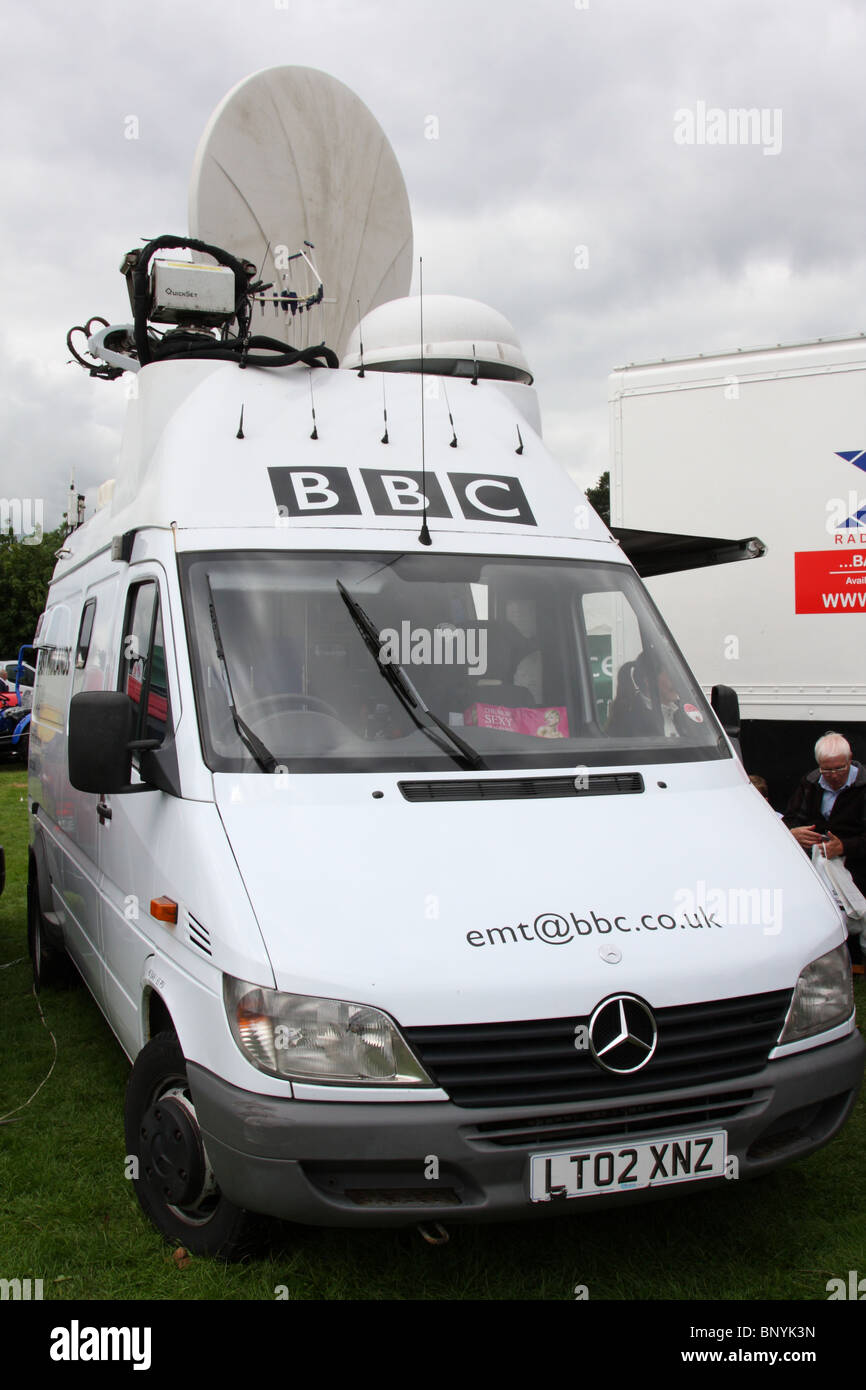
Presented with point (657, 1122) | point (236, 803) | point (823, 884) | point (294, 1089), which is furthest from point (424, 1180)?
point (823, 884)

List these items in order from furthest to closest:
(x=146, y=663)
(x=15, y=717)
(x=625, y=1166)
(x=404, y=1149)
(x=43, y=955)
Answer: (x=15, y=717)
(x=43, y=955)
(x=146, y=663)
(x=625, y=1166)
(x=404, y=1149)

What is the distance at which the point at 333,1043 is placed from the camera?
117 inches

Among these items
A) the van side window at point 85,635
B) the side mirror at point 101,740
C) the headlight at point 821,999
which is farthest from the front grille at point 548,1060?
the van side window at point 85,635

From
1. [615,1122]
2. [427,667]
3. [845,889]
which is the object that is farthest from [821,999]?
[845,889]

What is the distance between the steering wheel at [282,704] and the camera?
3.72 m

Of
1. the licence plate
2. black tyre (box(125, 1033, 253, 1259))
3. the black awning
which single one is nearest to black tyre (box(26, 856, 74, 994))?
black tyre (box(125, 1033, 253, 1259))

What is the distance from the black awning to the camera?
7695mm

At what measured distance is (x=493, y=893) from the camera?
3.26 meters

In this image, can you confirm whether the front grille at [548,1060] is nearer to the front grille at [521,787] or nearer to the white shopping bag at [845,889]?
the front grille at [521,787]

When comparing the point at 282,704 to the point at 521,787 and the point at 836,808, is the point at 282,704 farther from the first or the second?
the point at 836,808

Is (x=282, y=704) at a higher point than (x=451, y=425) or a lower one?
lower

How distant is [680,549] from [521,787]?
4759mm

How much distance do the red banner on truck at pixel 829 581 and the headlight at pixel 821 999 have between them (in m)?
4.54

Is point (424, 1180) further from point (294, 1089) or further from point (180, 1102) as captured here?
point (180, 1102)
